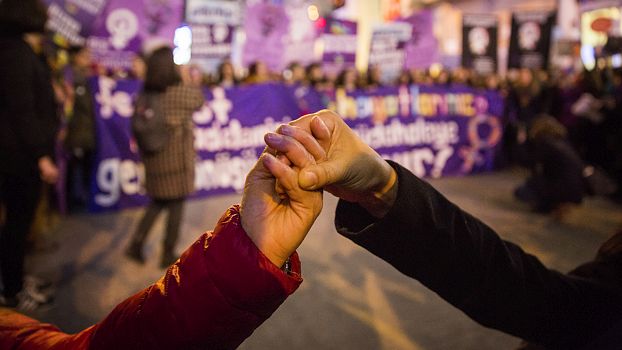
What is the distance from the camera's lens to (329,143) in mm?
872

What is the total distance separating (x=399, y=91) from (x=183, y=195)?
441 centimetres

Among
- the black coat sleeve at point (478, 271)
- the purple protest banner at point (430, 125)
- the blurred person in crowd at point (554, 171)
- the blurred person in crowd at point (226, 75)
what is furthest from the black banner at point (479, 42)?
the black coat sleeve at point (478, 271)

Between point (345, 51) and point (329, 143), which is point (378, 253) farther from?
point (345, 51)

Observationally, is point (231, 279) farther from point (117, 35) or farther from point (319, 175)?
point (117, 35)

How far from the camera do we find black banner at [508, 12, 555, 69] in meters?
8.42

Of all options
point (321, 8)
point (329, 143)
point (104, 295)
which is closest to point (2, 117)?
point (104, 295)

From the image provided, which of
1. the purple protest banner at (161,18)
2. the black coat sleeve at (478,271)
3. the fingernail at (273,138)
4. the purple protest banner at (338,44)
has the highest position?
the purple protest banner at (161,18)

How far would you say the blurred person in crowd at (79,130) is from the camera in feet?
15.7

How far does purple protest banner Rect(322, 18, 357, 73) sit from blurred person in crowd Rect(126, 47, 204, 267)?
4.81 metres

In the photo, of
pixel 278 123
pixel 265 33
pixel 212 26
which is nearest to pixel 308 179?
pixel 278 123

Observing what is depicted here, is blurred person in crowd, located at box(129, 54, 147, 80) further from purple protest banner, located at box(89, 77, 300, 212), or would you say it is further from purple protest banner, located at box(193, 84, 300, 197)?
purple protest banner, located at box(193, 84, 300, 197)

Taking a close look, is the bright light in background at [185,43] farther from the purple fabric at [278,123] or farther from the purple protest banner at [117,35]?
the purple fabric at [278,123]

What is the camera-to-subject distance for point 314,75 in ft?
24.7

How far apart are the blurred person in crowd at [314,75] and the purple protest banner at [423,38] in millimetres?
2513
